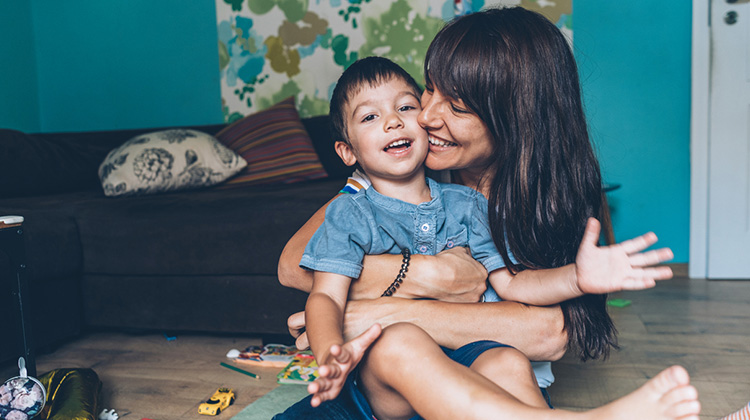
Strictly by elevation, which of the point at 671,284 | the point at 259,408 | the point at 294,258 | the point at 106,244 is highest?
the point at 294,258

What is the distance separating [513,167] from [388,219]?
25cm

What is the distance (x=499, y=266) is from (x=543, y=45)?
0.40 metres

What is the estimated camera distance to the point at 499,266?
108 centimetres

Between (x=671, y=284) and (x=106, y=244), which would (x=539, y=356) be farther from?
(x=671, y=284)

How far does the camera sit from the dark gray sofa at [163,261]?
1.97 m

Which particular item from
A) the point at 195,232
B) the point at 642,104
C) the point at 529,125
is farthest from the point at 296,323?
the point at 642,104

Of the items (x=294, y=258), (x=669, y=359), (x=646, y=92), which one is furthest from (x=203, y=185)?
(x=646, y=92)

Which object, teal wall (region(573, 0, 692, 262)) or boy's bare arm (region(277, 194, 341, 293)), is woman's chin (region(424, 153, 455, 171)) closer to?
boy's bare arm (region(277, 194, 341, 293))

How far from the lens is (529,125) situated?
3.30 ft

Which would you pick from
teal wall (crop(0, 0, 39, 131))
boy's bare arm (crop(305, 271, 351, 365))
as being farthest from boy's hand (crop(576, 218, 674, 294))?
teal wall (crop(0, 0, 39, 131))

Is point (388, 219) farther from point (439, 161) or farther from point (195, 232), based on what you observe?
point (195, 232)

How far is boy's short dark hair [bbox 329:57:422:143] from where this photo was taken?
43.9 inches

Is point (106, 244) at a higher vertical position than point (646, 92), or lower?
lower

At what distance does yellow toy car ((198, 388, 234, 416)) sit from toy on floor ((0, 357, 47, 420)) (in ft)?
1.24
